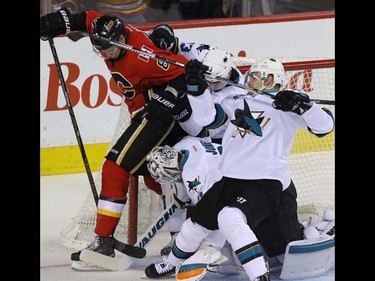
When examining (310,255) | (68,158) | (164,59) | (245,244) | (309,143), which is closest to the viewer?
(245,244)

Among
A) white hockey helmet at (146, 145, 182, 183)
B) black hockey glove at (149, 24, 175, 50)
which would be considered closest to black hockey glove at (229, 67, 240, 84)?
black hockey glove at (149, 24, 175, 50)

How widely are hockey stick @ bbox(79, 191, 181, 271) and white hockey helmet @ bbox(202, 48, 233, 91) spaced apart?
1.63ft

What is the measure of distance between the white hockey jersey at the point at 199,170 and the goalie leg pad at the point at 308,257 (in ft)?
1.17

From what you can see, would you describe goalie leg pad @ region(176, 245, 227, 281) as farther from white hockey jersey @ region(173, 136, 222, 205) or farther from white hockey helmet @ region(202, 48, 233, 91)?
white hockey helmet @ region(202, 48, 233, 91)

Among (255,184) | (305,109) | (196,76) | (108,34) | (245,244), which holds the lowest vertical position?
(245,244)

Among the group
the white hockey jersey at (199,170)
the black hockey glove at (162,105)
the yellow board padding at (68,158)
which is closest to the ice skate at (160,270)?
the white hockey jersey at (199,170)

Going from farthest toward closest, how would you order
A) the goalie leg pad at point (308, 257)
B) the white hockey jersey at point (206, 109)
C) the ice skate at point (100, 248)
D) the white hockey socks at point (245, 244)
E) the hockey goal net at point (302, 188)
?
the hockey goal net at point (302, 188) < the ice skate at point (100, 248) < the white hockey jersey at point (206, 109) < the goalie leg pad at point (308, 257) < the white hockey socks at point (245, 244)

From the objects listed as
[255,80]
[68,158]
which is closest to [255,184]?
[255,80]

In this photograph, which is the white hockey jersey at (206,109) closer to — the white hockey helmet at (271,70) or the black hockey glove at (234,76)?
the black hockey glove at (234,76)

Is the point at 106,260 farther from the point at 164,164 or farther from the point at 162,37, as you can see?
the point at 162,37

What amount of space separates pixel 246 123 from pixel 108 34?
586 mm

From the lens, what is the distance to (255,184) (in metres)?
3.53

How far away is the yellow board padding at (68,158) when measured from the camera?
5.19m
